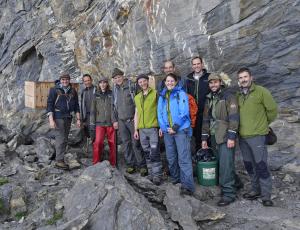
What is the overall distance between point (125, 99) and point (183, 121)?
217cm

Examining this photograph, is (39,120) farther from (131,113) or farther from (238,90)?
(238,90)

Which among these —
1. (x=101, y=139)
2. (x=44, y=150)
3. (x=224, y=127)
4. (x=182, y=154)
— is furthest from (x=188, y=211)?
(x=44, y=150)

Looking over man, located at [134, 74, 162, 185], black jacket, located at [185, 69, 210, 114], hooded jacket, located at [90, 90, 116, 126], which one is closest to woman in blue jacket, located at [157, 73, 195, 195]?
man, located at [134, 74, 162, 185]

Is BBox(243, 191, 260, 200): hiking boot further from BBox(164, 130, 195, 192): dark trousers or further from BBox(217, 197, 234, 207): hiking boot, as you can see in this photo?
BBox(164, 130, 195, 192): dark trousers

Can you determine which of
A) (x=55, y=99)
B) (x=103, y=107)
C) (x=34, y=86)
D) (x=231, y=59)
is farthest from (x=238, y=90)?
(x=34, y=86)

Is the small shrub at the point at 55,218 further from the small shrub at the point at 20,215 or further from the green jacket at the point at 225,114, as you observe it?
the green jacket at the point at 225,114

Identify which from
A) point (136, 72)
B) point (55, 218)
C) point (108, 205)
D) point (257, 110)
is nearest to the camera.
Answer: point (108, 205)

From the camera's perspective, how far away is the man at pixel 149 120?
9.03 meters

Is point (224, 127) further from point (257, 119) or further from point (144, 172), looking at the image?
point (144, 172)

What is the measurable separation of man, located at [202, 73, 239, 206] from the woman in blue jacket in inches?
27.5

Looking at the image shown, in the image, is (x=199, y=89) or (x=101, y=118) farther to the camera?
(x=101, y=118)

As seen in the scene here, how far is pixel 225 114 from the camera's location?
827 centimetres

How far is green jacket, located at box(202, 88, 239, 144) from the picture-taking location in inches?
318

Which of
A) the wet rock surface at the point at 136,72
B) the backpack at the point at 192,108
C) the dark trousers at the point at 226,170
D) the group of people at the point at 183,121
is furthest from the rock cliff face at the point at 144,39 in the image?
the dark trousers at the point at 226,170
